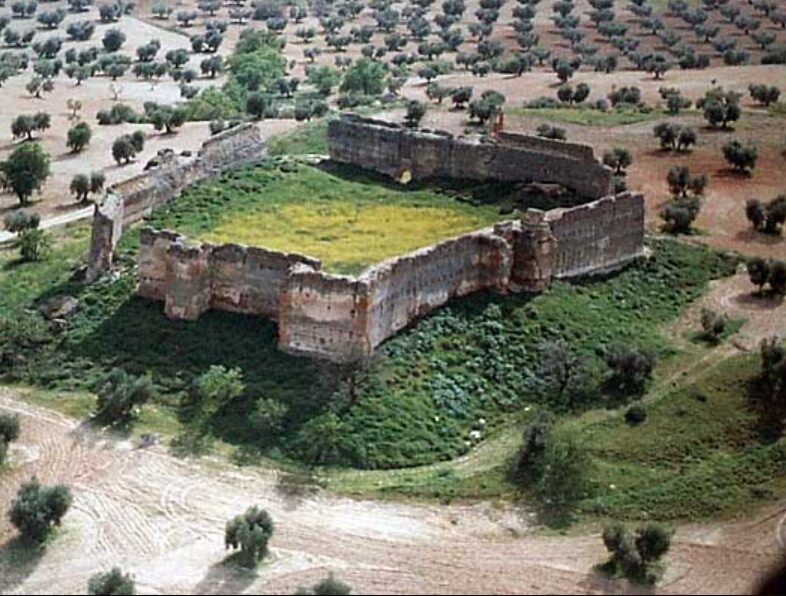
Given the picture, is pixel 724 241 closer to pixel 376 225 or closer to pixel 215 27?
pixel 376 225

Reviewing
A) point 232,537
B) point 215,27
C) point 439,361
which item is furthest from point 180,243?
point 215,27

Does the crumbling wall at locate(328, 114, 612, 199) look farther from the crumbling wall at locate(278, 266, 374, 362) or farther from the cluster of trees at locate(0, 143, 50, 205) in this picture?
the crumbling wall at locate(278, 266, 374, 362)

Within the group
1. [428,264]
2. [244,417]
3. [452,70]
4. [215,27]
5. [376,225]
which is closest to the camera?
[244,417]

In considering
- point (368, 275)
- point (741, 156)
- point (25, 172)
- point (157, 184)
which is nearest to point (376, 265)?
point (368, 275)

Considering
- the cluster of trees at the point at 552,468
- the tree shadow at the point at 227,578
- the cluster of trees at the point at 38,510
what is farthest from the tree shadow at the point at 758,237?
the cluster of trees at the point at 38,510

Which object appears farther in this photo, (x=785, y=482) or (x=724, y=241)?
(x=724, y=241)

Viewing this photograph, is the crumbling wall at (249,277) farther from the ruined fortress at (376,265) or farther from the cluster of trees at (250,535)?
the cluster of trees at (250,535)
